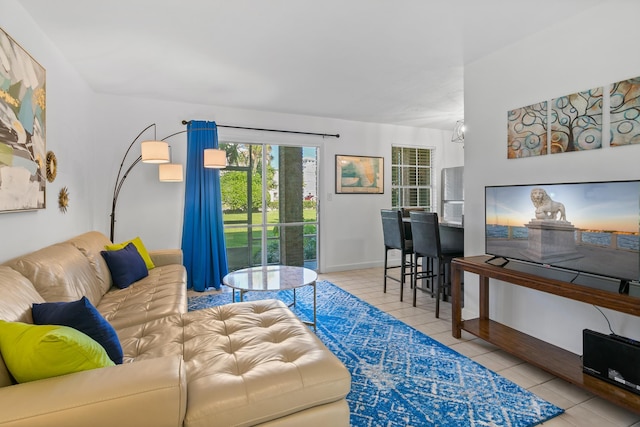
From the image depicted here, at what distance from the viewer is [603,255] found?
6.38 feet

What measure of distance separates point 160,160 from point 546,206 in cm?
347

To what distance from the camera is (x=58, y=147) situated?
2.73 m

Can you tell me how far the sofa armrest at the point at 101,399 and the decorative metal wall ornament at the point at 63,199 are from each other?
2.23 m

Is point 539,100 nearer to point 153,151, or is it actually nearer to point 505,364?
point 505,364

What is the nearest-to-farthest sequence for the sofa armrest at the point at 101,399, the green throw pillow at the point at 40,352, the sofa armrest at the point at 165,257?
the sofa armrest at the point at 101,399 → the green throw pillow at the point at 40,352 → the sofa armrest at the point at 165,257

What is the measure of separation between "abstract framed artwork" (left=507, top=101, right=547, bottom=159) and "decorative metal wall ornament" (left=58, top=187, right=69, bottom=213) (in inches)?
151

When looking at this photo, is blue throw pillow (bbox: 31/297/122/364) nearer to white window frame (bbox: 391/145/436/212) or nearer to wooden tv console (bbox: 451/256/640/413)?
wooden tv console (bbox: 451/256/640/413)

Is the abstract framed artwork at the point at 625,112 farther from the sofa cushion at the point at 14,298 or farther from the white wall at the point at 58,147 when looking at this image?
the white wall at the point at 58,147

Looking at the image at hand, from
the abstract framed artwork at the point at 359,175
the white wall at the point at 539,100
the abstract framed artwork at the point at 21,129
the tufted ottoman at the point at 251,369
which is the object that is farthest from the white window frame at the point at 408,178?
the abstract framed artwork at the point at 21,129

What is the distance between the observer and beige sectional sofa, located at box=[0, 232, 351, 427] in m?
1.03

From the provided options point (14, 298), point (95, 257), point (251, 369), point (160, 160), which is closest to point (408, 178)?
→ point (160, 160)

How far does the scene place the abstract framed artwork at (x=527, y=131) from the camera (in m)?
2.54

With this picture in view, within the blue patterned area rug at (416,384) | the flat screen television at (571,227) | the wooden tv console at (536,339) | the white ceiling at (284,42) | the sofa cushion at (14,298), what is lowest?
the blue patterned area rug at (416,384)

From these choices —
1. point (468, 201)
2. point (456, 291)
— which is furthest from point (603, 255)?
point (468, 201)
